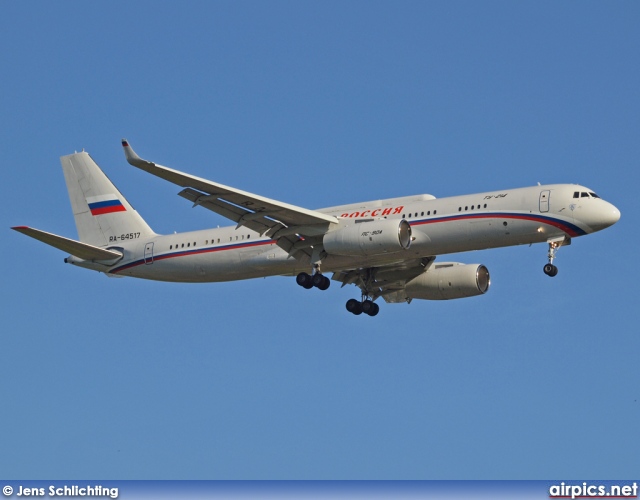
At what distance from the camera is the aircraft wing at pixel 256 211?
53.6 metres

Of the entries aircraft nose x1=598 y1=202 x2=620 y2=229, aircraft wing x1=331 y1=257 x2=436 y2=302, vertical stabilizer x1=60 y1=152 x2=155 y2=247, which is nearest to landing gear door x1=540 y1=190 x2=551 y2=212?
aircraft nose x1=598 y1=202 x2=620 y2=229

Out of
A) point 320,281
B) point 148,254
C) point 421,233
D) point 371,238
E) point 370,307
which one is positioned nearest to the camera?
point 371,238

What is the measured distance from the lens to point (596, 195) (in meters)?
54.7

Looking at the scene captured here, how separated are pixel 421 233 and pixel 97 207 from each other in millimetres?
19113

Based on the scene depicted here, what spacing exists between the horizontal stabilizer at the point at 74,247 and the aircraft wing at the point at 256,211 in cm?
799

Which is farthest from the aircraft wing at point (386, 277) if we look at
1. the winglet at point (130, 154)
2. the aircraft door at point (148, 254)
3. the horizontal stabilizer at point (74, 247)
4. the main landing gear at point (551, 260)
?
the winglet at point (130, 154)

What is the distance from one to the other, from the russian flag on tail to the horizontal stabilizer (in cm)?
306

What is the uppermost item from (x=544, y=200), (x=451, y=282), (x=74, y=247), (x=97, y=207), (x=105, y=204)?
(x=105, y=204)

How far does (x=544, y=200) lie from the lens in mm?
54312

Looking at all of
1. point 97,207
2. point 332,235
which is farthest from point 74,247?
point 332,235

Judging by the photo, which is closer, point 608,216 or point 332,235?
point 608,216

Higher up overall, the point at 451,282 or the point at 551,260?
the point at 451,282

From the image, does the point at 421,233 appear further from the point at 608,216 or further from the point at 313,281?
the point at 608,216

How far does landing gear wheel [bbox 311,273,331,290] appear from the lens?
5852cm
